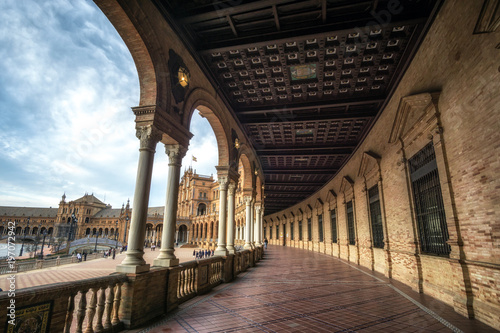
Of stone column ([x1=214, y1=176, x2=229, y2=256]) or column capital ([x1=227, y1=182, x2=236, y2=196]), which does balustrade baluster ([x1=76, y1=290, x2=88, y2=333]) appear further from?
column capital ([x1=227, y1=182, x2=236, y2=196])

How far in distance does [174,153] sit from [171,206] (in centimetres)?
138

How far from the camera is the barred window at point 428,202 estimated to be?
6645 mm

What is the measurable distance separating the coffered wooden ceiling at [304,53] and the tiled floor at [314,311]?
657 centimetres

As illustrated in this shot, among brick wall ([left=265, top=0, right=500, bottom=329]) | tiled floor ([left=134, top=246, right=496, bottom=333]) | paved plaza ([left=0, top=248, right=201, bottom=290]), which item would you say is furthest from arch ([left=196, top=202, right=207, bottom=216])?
brick wall ([left=265, top=0, right=500, bottom=329])

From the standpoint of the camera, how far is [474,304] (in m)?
5.05

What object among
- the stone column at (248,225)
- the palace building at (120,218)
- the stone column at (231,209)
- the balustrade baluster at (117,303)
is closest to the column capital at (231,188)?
the stone column at (231,209)

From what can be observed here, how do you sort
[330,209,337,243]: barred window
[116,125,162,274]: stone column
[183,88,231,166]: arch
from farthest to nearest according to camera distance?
1. [330,209,337,243]: barred window
2. [183,88,231,166]: arch
3. [116,125,162,274]: stone column

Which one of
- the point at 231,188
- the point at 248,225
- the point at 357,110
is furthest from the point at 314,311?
the point at 248,225

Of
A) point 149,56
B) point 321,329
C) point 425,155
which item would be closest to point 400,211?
point 425,155

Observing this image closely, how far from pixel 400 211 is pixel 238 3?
834 cm

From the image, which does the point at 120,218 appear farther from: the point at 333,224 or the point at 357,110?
the point at 357,110

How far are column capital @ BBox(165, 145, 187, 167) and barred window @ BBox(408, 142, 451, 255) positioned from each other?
673cm

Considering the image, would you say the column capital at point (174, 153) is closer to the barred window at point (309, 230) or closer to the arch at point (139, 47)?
the arch at point (139, 47)

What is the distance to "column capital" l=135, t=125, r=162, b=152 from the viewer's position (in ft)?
18.1
